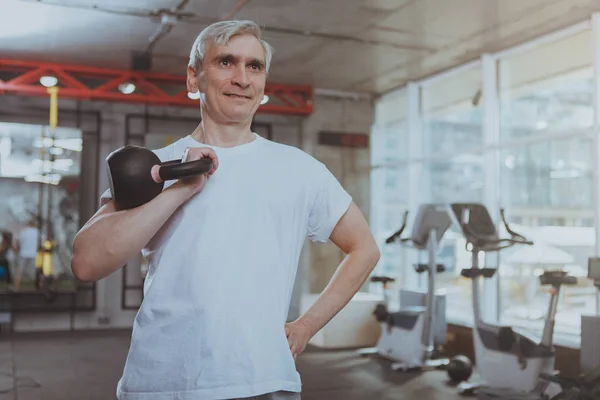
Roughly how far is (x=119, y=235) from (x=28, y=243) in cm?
682

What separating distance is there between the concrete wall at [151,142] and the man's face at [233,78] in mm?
6761

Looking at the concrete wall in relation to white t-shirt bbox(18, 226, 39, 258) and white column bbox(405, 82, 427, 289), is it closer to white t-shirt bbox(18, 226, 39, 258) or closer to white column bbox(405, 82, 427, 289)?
white t-shirt bbox(18, 226, 39, 258)

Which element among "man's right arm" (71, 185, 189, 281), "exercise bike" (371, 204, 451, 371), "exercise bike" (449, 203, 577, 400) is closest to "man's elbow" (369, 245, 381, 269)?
"man's right arm" (71, 185, 189, 281)

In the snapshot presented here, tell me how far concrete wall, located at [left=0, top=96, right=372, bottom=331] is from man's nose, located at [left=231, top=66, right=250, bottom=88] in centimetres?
678

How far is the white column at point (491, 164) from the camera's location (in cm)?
616

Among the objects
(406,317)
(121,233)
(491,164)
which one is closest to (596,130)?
(491,164)

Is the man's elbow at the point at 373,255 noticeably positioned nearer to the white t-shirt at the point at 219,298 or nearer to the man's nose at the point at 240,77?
the white t-shirt at the point at 219,298

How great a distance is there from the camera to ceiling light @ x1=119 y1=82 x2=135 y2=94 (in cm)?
715

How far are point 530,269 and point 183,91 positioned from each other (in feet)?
14.2

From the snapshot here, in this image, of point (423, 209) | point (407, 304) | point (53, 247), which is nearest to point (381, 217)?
point (407, 304)

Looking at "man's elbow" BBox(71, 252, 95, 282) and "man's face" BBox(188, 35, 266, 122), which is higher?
"man's face" BBox(188, 35, 266, 122)

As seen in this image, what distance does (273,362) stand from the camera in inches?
43.1

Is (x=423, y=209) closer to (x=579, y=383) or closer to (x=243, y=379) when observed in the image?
(x=579, y=383)

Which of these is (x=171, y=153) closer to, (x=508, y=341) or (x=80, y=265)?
(x=80, y=265)
